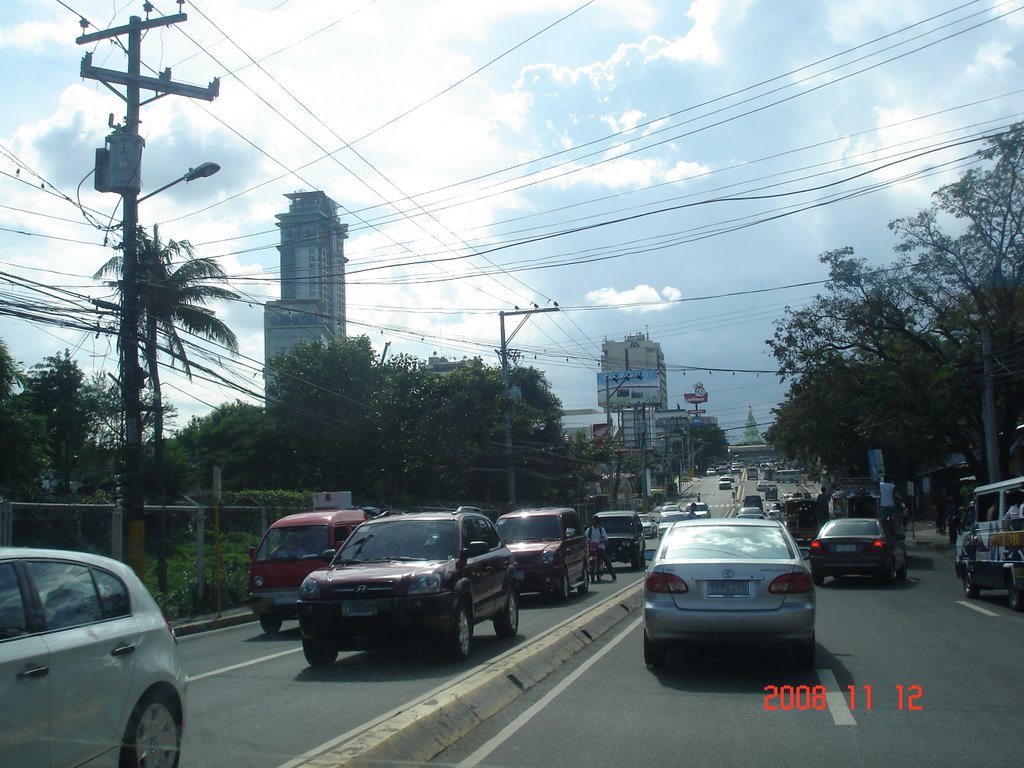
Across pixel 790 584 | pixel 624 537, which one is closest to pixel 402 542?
pixel 790 584

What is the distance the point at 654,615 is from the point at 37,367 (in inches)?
2005

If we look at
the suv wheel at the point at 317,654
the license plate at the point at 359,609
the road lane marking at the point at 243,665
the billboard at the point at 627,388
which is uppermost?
the billboard at the point at 627,388

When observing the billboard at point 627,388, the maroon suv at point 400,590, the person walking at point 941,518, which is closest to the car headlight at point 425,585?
the maroon suv at point 400,590

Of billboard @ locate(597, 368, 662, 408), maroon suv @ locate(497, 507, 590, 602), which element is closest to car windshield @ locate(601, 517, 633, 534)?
maroon suv @ locate(497, 507, 590, 602)

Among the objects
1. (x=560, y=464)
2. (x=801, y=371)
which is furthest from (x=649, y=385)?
(x=801, y=371)

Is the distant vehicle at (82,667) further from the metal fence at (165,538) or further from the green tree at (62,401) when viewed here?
the green tree at (62,401)

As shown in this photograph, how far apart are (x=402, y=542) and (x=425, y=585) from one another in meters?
1.38

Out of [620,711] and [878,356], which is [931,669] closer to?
[620,711]

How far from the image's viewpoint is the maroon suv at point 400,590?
1038 centimetres

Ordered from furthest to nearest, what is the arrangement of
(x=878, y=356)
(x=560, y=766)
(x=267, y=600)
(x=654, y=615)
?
(x=878, y=356) < (x=267, y=600) < (x=654, y=615) < (x=560, y=766)

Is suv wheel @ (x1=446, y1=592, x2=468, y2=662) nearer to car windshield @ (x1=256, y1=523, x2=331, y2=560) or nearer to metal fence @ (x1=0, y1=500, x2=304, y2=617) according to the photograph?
car windshield @ (x1=256, y1=523, x2=331, y2=560)

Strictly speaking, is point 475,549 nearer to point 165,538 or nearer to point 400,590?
point 400,590

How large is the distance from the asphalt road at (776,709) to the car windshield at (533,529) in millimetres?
6594

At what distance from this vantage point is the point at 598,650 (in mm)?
11828
